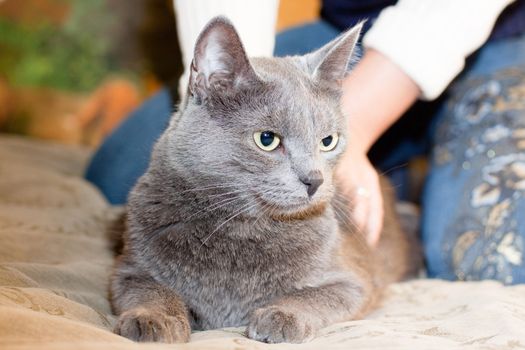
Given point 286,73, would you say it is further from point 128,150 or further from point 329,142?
point 128,150

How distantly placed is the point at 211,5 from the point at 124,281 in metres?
0.77

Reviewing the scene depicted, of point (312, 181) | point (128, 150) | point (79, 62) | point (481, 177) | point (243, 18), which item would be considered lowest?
point (79, 62)

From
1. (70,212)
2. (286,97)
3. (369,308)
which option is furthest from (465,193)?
(70,212)

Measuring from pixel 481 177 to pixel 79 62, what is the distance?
2.52 m

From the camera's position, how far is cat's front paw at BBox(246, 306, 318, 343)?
1.05 metres

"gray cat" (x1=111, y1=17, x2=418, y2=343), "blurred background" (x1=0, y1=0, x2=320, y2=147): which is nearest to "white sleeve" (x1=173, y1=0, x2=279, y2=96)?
"gray cat" (x1=111, y1=17, x2=418, y2=343)

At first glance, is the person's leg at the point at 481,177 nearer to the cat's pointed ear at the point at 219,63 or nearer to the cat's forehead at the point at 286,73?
the cat's forehead at the point at 286,73

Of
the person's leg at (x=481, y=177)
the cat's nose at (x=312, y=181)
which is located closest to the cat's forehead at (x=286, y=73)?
the cat's nose at (x=312, y=181)

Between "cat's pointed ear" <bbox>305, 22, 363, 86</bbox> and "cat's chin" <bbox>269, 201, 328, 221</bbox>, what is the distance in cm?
26

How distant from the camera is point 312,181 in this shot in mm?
1152

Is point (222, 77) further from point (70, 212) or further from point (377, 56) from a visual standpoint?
point (70, 212)

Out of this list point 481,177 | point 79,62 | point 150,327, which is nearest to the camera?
point 150,327

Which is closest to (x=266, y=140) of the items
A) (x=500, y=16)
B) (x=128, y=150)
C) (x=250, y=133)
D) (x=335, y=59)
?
(x=250, y=133)

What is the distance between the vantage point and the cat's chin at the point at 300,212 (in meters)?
1.19
